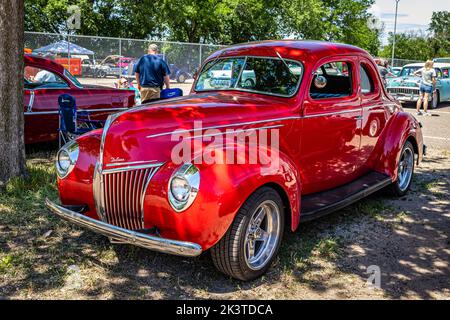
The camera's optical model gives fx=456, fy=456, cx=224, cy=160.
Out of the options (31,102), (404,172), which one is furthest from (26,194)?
(404,172)

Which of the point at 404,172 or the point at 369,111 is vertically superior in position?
the point at 369,111

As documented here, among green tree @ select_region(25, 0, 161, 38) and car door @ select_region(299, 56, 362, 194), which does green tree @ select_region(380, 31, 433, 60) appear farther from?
car door @ select_region(299, 56, 362, 194)

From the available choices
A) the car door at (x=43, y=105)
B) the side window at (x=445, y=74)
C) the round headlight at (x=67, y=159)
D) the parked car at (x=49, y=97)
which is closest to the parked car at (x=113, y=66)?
the parked car at (x=49, y=97)

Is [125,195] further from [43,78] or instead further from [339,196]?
[43,78]

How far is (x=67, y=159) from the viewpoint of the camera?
4.04 metres

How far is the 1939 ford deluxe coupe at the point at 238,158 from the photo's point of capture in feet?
10.8

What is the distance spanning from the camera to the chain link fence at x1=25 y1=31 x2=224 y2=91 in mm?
18562

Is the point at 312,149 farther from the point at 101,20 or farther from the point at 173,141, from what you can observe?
the point at 101,20

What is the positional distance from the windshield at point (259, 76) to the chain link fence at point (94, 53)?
13.5m

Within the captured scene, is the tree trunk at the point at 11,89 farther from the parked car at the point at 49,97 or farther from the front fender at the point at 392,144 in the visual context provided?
the front fender at the point at 392,144

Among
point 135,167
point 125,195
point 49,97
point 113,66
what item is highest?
point 113,66

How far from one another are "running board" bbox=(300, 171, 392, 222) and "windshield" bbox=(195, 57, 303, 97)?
Answer: 1.09 metres

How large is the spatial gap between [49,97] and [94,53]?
1311 centimetres

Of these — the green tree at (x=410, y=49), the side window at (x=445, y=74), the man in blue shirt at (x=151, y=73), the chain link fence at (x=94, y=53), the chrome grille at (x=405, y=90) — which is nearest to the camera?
the man in blue shirt at (x=151, y=73)
